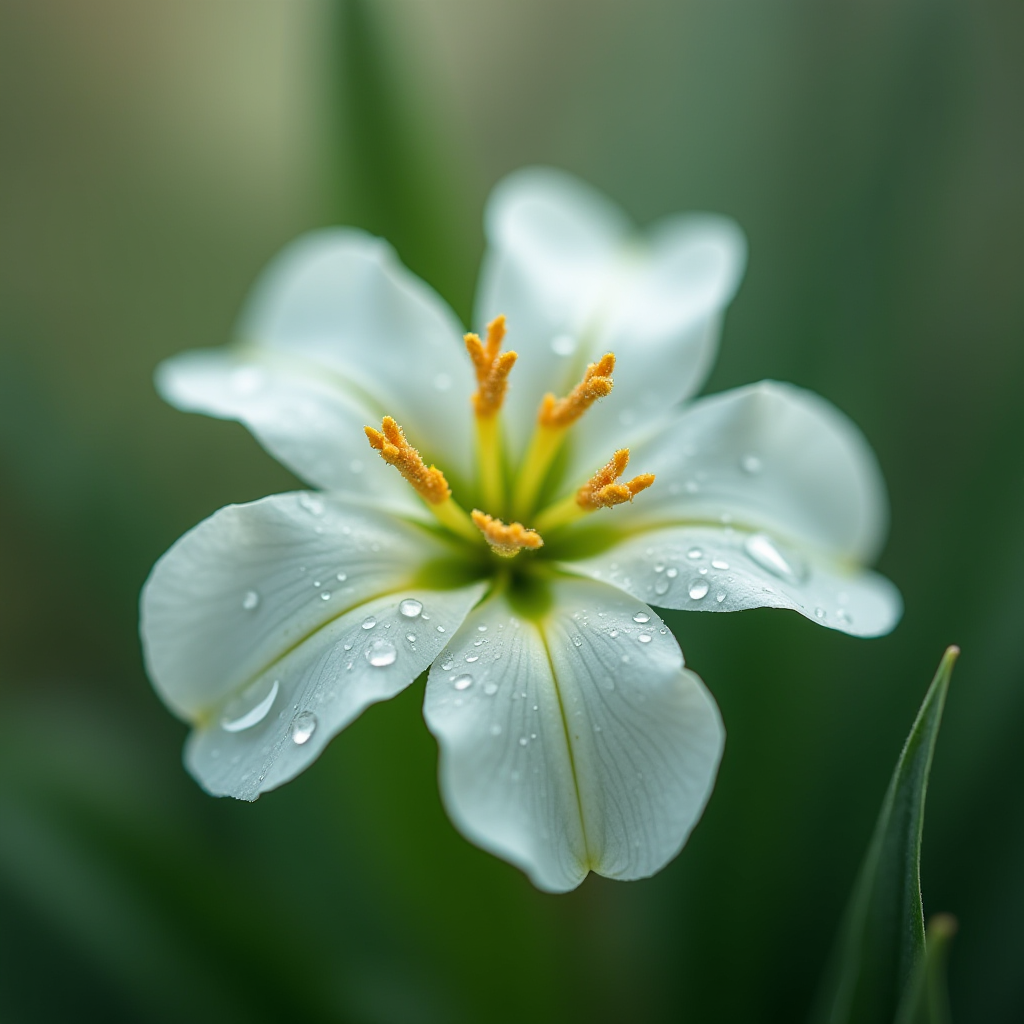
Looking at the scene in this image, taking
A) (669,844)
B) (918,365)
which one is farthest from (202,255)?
(669,844)

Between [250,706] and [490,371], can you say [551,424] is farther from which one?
[250,706]

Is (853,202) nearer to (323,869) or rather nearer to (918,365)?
(918,365)

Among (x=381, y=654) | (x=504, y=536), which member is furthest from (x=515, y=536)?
(x=381, y=654)

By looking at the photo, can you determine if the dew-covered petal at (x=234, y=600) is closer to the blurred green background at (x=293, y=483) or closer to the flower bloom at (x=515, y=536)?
the flower bloom at (x=515, y=536)

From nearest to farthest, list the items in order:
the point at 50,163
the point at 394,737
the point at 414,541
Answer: the point at 414,541 → the point at 394,737 → the point at 50,163

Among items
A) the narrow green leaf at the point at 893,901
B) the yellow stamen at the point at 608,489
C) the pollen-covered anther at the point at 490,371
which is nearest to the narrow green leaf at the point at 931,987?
the narrow green leaf at the point at 893,901
